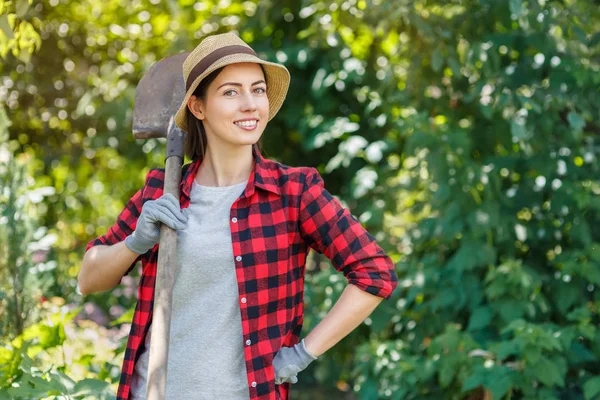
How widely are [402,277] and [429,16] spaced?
4.09ft

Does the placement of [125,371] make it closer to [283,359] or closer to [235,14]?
[283,359]

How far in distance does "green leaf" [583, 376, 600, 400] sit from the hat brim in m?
1.74

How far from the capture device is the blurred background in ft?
11.2

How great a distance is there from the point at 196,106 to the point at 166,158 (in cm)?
17

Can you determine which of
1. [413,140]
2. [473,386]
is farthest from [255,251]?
[413,140]

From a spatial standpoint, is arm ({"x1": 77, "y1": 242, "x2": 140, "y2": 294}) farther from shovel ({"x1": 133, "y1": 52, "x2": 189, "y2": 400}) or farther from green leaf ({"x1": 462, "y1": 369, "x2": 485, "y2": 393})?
green leaf ({"x1": 462, "y1": 369, "x2": 485, "y2": 393})

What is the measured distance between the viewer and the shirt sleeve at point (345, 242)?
2012 millimetres

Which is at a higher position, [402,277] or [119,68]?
[119,68]

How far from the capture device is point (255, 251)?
2006 millimetres

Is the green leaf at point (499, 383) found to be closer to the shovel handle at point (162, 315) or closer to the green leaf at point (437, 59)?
Answer: the green leaf at point (437, 59)

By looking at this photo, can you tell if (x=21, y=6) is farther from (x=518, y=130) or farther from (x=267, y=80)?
(x=518, y=130)

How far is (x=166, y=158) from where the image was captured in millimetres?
2238

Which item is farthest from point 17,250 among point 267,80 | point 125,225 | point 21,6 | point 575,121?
point 575,121

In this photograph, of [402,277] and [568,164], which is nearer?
[568,164]
